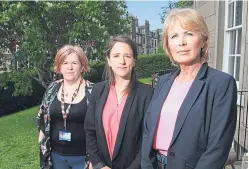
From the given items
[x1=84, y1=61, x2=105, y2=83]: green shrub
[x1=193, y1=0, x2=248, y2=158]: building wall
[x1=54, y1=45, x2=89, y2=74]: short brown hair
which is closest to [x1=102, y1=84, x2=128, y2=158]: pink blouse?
[x1=54, y1=45, x2=89, y2=74]: short brown hair

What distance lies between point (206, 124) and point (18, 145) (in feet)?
21.2

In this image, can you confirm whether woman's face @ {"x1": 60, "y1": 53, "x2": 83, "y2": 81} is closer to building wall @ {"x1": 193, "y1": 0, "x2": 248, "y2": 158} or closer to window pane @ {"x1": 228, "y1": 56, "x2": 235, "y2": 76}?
building wall @ {"x1": 193, "y1": 0, "x2": 248, "y2": 158}

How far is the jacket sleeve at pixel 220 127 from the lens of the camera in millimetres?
1688

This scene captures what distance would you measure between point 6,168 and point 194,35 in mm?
5027

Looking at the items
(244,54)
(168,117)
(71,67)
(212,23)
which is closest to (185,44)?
(168,117)

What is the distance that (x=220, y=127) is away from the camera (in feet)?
5.53

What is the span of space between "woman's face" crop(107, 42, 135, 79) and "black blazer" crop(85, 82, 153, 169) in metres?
0.19

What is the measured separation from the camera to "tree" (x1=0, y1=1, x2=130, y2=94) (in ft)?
25.5

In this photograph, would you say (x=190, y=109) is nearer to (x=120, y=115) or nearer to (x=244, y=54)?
(x=120, y=115)

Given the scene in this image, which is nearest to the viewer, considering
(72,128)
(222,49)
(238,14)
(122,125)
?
(122,125)

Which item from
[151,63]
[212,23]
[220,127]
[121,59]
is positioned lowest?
[151,63]

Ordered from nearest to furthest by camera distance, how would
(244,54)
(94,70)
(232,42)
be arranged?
1. (244,54)
2. (232,42)
3. (94,70)

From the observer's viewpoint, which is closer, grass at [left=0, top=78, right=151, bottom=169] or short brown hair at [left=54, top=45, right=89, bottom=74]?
short brown hair at [left=54, top=45, right=89, bottom=74]

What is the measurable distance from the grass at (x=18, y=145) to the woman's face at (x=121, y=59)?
12.7ft
